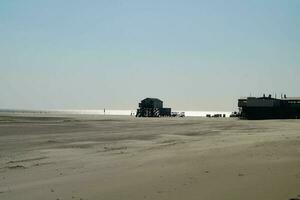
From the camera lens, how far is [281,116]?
9612 centimetres

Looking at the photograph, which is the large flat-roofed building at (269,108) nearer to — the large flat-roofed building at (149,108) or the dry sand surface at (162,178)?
the large flat-roofed building at (149,108)

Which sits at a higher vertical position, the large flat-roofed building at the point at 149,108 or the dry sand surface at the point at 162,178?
the large flat-roofed building at the point at 149,108

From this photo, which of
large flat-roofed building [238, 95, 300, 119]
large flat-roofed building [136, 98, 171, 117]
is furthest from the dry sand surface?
large flat-roofed building [136, 98, 171, 117]

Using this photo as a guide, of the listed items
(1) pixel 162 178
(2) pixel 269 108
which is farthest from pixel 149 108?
(1) pixel 162 178

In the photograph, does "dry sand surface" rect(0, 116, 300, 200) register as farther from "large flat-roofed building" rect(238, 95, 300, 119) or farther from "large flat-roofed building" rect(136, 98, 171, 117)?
"large flat-roofed building" rect(136, 98, 171, 117)

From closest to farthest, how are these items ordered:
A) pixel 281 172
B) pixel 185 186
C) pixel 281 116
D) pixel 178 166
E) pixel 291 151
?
1. pixel 185 186
2. pixel 281 172
3. pixel 178 166
4. pixel 291 151
5. pixel 281 116

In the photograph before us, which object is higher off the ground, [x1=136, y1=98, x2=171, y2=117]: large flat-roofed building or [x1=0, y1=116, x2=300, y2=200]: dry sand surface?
[x1=136, y1=98, x2=171, y2=117]: large flat-roofed building

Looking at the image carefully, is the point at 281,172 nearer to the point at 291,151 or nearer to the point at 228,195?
the point at 228,195

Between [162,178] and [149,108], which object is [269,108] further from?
[162,178]

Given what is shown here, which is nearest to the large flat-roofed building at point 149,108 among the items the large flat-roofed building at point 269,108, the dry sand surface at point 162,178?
the large flat-roofed building at point 269,108

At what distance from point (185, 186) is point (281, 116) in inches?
3513

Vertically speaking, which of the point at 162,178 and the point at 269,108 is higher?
the point at 269,108

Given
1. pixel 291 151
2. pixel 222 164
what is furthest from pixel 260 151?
pixel 222 164

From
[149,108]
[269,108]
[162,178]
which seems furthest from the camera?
[149,108]
